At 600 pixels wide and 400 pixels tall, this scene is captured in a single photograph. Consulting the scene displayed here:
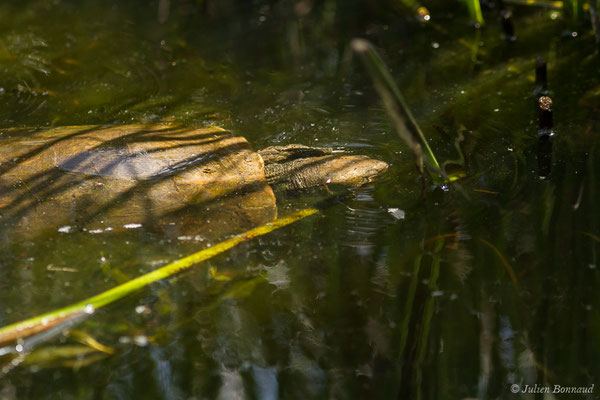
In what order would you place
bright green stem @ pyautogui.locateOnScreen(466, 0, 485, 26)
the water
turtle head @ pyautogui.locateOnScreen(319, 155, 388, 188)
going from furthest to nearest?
bright green stem @ pyautogui.locateOnScreen(466, 0, 485, 26), turtle head @ pyautogui.locateOnScreen(319, 155, 388, 188), the water

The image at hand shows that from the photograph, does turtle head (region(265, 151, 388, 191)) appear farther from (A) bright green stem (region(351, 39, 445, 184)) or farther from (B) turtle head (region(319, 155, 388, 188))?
(A) bright green stem (region(351, 39, 445, 184))

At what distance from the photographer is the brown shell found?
8.80 feet

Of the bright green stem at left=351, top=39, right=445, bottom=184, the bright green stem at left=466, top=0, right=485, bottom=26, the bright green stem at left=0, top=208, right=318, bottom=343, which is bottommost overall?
the bright green stem at left=0, top=208, right=318, bottom=343

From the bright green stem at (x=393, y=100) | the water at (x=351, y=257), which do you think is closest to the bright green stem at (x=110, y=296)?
the water at (x=351, y=257)

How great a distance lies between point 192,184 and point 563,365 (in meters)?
1.91

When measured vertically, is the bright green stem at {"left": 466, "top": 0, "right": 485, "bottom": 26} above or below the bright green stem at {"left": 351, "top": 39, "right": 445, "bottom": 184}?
above

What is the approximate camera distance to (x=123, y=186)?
2.76 meters

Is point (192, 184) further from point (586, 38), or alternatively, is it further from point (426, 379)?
point (586, 38)

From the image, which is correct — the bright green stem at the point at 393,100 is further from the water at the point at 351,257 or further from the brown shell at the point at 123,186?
the brown shell at the point at 123,186

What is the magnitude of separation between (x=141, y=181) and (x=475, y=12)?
3571 millimetres

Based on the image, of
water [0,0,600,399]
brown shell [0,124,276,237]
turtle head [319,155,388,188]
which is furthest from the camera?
turtle head [319,155,388,188]

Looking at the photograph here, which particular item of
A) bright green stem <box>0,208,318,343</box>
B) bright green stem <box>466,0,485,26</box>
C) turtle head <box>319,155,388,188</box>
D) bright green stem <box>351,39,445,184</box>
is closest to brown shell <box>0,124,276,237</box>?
bright green stem <box>0,208,318,343</box>

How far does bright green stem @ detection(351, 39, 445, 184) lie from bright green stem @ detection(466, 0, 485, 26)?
2817mm

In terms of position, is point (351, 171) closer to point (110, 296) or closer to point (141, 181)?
point (141, 181)
